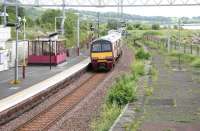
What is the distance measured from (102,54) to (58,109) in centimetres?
1847

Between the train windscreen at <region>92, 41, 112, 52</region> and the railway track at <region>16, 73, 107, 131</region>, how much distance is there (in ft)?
24.9

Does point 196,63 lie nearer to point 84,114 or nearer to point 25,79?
point 25,79

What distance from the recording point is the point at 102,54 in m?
40.7

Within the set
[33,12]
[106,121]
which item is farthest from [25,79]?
[33,12]

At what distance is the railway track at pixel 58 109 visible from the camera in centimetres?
1831

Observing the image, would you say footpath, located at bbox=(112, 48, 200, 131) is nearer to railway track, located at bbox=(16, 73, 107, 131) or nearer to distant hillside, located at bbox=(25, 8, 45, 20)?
railway track, located at bbox=(16, 73, 107, 131)

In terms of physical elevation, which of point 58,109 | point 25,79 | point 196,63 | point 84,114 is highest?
point 196,63

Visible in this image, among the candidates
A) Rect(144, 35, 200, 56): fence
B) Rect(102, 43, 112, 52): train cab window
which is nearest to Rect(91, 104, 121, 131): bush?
Rect(102, 43, 112, 52): train cab window

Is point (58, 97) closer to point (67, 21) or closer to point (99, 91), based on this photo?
point (99, 91)

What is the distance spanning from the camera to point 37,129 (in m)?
17.8

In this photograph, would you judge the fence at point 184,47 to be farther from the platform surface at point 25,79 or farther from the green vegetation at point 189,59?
the platform surface at point 25,79

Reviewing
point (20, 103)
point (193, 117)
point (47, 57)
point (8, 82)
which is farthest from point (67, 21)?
point (193, 117)

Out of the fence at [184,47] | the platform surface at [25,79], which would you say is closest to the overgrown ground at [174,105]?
the platform surface at [25,79]

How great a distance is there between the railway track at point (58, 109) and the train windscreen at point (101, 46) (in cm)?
760
